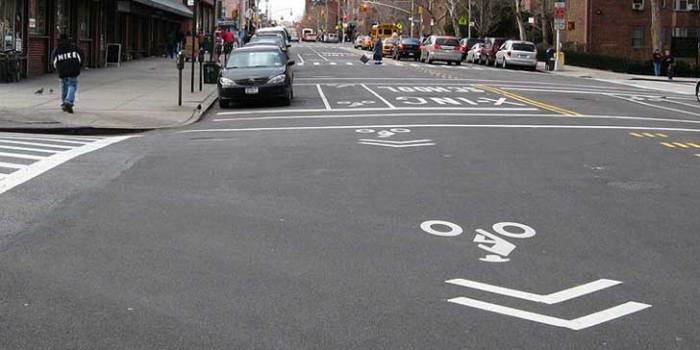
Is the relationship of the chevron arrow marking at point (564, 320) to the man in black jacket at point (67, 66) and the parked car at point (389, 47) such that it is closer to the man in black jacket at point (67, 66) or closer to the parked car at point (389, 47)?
the man in black jacket at point (67, 66)

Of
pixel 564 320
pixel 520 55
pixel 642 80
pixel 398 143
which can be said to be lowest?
pixel 564 320

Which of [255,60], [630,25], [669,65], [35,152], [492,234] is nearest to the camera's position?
[492,234]

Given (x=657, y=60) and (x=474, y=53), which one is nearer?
(x=657, y=60)

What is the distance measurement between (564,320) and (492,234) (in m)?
2.60

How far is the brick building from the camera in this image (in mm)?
55812

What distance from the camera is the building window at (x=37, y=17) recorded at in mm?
29947

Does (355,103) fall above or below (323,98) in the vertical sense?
below

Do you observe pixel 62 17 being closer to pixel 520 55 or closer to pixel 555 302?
pixel 520 55

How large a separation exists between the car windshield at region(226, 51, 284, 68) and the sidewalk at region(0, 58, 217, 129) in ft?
4.11

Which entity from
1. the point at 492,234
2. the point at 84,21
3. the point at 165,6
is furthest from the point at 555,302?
the point at 165,6

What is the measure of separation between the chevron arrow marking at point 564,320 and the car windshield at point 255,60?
62.6 feet

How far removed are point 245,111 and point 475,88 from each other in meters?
10.3

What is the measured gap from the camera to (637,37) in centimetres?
5688

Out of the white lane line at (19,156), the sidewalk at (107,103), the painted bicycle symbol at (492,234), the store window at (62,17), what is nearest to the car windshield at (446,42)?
the sidewalk at (107,103)
